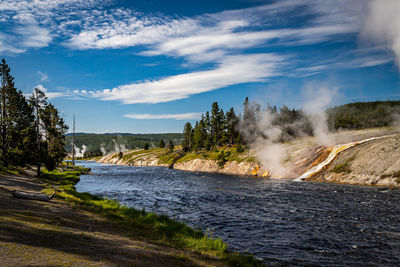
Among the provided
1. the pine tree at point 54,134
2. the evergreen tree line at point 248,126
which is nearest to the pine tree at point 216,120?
the evergreen tree line at point 248,126

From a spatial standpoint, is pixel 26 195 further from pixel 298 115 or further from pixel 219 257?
pixel 298 115

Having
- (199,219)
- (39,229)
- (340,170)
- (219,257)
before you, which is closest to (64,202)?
(39,229)

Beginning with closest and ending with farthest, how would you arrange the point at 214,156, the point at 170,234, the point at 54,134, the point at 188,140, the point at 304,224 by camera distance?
the point at 170,234
the point at 304,224
the point at 54,134
the point at 214,156
the point at 188,140

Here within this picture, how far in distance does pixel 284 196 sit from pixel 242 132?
9253 centimetres

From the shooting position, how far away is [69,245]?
1170cm

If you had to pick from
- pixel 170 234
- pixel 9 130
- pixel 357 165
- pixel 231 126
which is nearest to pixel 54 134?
pixel 9 130

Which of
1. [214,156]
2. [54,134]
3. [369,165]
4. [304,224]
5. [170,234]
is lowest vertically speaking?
[304,224]

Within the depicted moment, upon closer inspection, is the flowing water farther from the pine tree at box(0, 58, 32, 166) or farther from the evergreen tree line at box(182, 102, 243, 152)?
the evergreen tree line at box(182, 102, 243, 152)

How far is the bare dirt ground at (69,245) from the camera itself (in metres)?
9.95

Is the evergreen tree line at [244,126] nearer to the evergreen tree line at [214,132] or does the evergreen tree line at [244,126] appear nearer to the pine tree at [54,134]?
the evergreen tree line at [214,132]

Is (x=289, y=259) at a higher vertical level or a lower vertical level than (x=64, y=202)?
lower

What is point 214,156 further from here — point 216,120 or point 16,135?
point 16,135

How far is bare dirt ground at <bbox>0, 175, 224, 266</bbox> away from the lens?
9.95 metres

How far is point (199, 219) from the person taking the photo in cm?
2467
